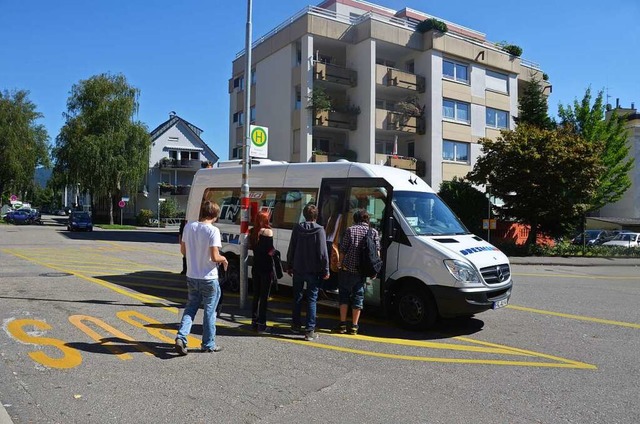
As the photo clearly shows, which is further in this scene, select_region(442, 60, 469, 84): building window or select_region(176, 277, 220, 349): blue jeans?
select_region(442, 60, 469, 84): building window

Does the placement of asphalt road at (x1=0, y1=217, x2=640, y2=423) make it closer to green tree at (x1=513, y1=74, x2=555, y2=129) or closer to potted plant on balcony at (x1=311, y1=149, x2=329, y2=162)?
potted plant on balcony at (x1=311, y1=149, x2=329, y2=162)

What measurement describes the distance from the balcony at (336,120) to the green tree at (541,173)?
8.71m

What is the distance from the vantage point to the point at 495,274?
7121 millimetres

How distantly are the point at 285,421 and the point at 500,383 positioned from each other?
2.29 m

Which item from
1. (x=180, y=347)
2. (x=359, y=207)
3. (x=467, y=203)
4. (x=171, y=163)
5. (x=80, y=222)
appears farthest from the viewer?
(x=171, y=163)

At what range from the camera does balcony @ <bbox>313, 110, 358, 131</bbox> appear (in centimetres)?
2972

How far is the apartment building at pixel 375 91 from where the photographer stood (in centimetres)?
3033

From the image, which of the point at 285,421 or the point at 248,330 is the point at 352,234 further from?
the point at 285,421

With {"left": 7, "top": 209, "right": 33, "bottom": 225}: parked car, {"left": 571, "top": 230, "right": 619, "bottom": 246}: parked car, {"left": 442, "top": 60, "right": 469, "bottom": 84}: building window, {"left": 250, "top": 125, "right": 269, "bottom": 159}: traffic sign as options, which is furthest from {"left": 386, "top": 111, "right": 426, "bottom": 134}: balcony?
{"left": 7, "top": 209, "right": 33, "bottom": 225}: parked car

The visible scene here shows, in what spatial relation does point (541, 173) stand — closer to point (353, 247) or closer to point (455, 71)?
point (455, 71)

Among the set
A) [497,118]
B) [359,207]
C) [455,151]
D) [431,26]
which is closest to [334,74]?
[431,26]

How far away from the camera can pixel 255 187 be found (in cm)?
981

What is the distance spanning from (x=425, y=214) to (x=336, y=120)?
2371 centimetres

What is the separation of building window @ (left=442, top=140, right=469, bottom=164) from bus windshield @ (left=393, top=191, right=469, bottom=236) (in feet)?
85.6
